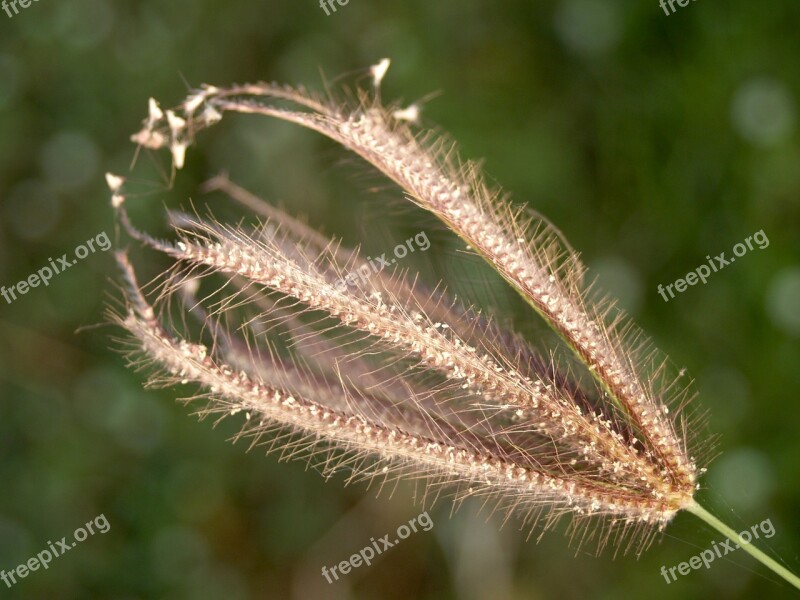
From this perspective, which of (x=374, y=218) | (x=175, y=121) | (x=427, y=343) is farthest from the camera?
(x=374, y=218)

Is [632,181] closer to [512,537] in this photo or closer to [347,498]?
[512,537]

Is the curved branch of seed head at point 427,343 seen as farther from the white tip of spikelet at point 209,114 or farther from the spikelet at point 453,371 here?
the white tip of spikelet at point 209,114

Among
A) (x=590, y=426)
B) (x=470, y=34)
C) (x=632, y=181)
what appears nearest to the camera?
(x=590, y=426)

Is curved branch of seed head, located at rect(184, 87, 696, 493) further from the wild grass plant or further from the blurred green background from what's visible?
the blurred green background

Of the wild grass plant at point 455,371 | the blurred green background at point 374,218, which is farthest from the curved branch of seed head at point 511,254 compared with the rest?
the blurred green background at point 374,218

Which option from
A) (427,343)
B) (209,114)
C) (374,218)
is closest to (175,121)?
(209,114)

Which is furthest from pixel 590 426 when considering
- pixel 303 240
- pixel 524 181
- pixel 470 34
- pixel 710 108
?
pixel 470 34

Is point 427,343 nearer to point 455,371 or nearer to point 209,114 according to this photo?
point 455,371
